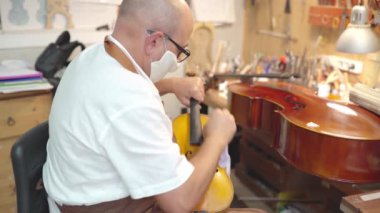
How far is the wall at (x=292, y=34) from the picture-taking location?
1.96 meters

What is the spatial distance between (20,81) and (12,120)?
0.20 metres

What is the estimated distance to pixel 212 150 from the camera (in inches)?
38.1

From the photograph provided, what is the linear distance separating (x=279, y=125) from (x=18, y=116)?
1274mm

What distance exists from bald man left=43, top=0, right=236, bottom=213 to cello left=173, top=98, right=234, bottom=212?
0.13 metres

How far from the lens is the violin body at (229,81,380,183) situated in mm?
1303

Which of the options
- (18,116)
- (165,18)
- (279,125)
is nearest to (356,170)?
(279,125)

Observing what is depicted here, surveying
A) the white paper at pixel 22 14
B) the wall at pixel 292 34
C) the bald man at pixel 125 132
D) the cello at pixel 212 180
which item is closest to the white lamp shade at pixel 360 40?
the wall at pixel 292 34

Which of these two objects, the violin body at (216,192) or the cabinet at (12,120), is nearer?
the violin body at (216,192)

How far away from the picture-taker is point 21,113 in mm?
1830

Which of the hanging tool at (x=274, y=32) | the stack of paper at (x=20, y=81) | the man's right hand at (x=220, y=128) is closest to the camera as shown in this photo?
the man's right hand at (x=220, y=128)

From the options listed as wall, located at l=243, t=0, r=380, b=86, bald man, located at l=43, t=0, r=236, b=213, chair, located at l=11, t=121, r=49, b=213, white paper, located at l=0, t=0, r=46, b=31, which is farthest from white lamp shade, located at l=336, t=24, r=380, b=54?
white paper, located at l=0, t=0, r=46, b=31

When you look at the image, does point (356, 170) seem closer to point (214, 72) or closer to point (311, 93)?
point (311, 93)

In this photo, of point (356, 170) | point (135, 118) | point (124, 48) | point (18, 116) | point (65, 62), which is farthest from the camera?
point (65, 62)

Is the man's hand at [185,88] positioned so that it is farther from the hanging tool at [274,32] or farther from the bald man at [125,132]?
the hanging tool at [274,32]
